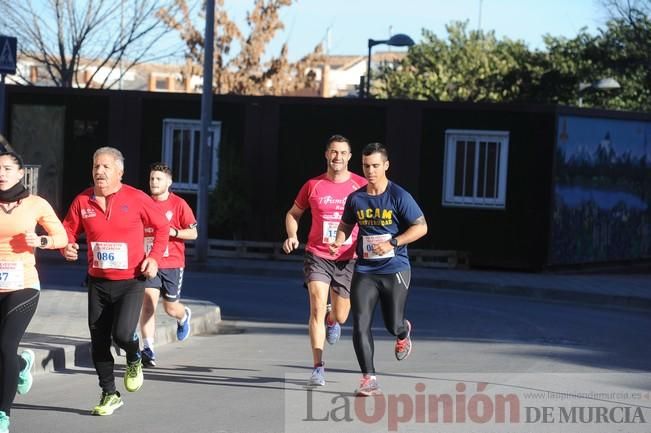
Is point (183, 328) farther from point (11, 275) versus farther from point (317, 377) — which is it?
point (11, 275)

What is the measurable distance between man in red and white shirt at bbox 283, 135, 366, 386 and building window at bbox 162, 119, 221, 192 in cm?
1514

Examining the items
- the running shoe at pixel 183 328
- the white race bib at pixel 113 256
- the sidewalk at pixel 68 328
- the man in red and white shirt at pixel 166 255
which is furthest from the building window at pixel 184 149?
the white race bib at pixel 113 256

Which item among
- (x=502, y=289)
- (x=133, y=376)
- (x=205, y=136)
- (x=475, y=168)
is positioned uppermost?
(x=205, y=136)

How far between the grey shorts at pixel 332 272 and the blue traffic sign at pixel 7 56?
22.4 ft

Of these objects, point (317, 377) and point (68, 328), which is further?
point (68, 328)

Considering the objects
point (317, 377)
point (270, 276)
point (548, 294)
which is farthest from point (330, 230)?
point (270, 276)

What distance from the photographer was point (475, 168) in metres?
23.9

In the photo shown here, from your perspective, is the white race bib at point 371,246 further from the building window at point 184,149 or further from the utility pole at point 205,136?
the building window at point 184,149

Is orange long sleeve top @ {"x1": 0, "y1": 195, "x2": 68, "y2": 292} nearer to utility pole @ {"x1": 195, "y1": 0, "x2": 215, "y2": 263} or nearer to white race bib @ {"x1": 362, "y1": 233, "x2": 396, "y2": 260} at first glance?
white race bib @ {"x1": 362, "y1": 233, "x2": 396, "y2": 260}

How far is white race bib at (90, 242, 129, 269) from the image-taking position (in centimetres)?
859

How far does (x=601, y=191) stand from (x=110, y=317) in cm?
1759

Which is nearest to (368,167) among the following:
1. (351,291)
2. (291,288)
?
(351,291)

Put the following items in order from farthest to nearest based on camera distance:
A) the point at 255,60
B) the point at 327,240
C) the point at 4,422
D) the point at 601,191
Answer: the point at 255,60 < the point at 601,191 < the point at 327,240 < the point at 4,422

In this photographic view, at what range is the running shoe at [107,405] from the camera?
334 inches
